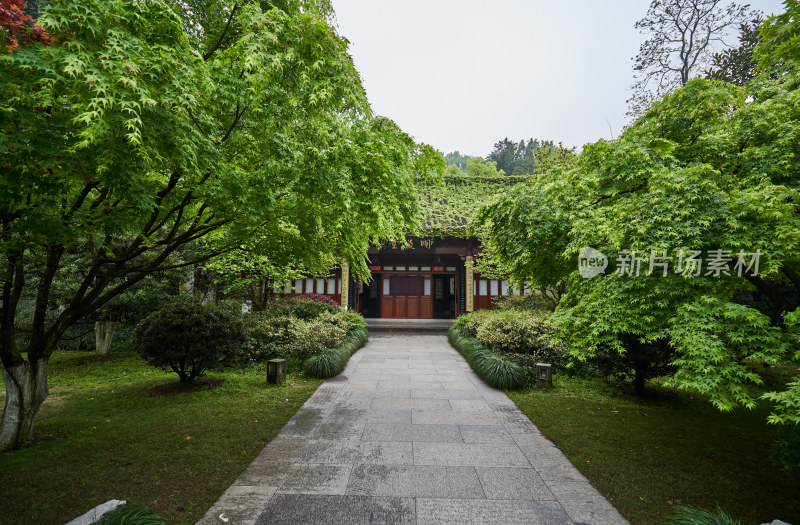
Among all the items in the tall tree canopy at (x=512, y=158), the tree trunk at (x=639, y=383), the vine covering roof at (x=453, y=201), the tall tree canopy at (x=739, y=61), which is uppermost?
the tall tree canopy at (x=512, y=158)

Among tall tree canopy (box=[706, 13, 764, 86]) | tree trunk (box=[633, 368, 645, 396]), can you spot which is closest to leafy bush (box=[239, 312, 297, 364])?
tree trunk (box=[633, 368, 645, 396])

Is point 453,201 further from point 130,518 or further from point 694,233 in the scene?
point 130,518

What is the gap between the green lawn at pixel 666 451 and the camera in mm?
3553

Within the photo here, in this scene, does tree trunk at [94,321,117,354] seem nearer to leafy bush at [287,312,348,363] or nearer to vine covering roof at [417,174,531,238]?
leafy bush at [287,312,348,363]

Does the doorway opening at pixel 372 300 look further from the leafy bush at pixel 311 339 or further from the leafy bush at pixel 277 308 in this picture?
the leafy bush at pixel 311 339

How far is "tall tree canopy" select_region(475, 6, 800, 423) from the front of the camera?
302 cm

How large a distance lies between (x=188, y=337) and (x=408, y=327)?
10653 millimetres

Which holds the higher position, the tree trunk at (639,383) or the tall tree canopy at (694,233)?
the tall tree canopy at (694,233)

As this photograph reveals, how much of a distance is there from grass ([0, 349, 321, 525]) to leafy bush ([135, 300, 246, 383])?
65cm

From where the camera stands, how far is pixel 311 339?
30.2ft

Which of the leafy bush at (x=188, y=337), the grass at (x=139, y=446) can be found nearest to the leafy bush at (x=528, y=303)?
the grass at (x=139, y=446)

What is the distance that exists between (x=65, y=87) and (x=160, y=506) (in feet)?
11.8

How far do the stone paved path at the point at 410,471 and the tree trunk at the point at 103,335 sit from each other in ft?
25.0

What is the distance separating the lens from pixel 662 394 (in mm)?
7309
